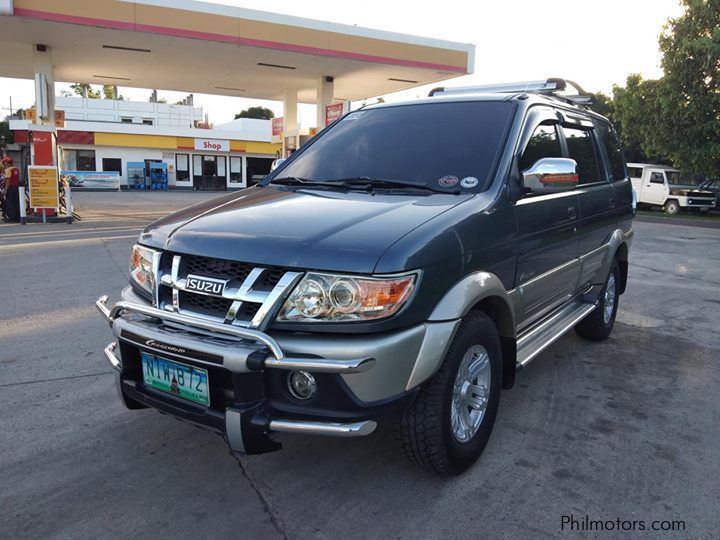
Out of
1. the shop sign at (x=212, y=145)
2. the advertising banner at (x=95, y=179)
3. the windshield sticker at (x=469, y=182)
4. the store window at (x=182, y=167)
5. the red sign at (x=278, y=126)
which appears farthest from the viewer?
the store window at (x=182, y=167)

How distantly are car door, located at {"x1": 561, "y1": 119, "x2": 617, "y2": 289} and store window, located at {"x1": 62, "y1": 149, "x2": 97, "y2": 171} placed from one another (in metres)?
41.2

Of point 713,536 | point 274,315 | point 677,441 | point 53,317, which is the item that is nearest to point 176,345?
point 274,315

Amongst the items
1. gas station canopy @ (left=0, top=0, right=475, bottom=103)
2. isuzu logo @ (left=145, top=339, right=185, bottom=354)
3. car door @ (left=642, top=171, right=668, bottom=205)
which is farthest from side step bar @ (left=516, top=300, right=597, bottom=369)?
car door @ (left=642, top=171, right=668, bottom=205)

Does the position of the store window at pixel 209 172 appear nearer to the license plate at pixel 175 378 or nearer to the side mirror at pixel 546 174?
the side mirror at pixel 546 174

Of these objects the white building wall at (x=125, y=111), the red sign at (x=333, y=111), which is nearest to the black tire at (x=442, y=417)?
the red sign at (x=333, y=111)

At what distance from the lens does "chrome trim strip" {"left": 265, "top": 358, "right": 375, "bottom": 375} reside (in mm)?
2295

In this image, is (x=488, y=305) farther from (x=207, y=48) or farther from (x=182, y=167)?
(x=182, y=167)

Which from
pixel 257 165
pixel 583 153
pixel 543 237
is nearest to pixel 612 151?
pixel 583 153

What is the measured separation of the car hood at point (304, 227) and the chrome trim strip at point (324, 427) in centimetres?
64

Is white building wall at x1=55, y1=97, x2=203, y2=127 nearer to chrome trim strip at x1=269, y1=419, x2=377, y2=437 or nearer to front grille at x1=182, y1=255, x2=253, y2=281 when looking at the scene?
front grille at x1=182, y1=255, x2=253, y2=281

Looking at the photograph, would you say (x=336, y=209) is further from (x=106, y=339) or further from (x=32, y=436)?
(x=106, y=339)

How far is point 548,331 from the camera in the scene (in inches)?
155

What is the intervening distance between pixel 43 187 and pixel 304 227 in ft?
46.6

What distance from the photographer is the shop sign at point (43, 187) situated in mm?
14258
